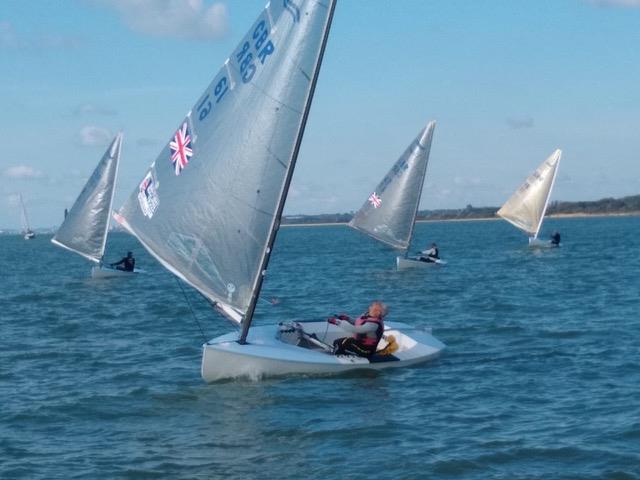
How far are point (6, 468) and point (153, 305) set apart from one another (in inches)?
687

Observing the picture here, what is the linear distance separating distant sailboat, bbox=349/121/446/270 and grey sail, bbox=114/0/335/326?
26.6m

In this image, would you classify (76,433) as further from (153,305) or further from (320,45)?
(153,305)

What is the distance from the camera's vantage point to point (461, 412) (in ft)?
42.0

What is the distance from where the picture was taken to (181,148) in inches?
541

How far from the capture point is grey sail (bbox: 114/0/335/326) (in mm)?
13508

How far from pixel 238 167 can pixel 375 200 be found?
27.6m

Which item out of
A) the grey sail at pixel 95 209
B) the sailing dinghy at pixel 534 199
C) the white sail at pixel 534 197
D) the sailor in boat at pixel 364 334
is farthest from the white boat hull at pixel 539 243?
the sailor in boat at pixel 364 334

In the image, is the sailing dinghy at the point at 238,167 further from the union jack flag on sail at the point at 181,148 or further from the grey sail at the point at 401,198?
the grey sail at the point at 401,198

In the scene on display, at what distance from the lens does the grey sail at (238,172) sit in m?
13.5

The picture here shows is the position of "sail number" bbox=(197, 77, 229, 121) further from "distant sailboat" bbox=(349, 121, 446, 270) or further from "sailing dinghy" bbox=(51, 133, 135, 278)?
"distant sailboat" bbox=(349, 121, 446, 270)

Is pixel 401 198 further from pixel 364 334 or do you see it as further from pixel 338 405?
pixel 338 405

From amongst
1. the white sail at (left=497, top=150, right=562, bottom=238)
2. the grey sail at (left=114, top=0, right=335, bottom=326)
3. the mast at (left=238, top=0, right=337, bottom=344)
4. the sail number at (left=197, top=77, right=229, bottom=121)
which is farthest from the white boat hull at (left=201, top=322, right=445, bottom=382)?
the white sail at (left=497, top=150, right=562, bottom=238)

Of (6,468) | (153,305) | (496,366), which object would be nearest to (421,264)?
(153,305)

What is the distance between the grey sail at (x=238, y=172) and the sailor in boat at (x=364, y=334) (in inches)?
82.0
